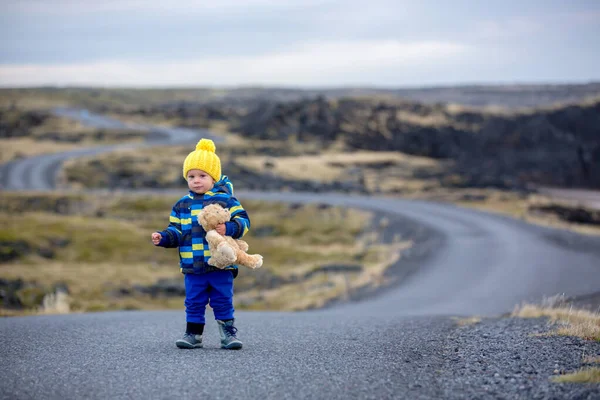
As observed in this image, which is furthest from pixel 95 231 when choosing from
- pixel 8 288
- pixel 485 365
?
pixel 485 365

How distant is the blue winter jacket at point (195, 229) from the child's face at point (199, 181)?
0.22ft

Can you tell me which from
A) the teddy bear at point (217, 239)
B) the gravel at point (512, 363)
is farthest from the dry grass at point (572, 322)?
the teddy bear at point (217, 239)

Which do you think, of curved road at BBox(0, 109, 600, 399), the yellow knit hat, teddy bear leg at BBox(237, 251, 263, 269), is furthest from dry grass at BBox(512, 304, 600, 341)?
the yellow knit hat

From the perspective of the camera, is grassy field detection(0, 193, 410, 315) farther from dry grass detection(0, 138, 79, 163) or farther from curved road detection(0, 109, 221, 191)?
dry grass detection(0, 138, 79, 163)

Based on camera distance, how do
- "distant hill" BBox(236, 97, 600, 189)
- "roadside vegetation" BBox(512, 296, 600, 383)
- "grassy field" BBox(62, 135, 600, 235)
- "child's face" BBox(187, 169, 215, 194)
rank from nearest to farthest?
"roadside vegetation" BBox(512, 296, 600, 383), "child's face" BBox(187, 169, 215, 194), "grassy field" BBox(62, 135, 600, 235), "distant hill" BBox(236, 97, 600, 189)

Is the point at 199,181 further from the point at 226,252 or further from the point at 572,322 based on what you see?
the point at 572,322

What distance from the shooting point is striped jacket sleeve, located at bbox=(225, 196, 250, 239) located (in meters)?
6.44

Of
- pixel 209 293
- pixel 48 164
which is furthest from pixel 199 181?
pixel 48 164

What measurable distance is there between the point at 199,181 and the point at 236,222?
0.56m

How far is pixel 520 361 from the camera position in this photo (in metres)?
5.79

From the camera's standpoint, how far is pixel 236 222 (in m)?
6.50

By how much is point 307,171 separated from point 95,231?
2954 centimetres

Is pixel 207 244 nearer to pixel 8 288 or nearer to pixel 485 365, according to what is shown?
pixel 485 365

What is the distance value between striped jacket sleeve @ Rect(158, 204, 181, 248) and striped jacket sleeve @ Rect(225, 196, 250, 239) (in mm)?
518
